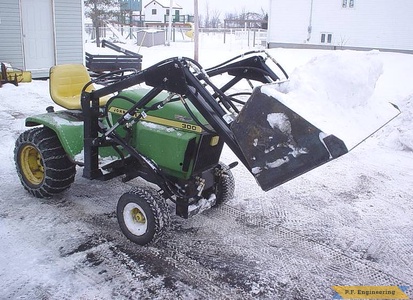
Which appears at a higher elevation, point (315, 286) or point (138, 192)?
point (138, 192)

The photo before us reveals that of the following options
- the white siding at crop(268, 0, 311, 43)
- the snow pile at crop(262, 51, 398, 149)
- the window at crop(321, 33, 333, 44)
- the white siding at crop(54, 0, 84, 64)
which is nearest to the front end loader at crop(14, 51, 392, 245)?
the snow pile at crop(262, 51, 398, 149)

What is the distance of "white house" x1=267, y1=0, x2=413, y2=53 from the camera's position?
21.2 metres

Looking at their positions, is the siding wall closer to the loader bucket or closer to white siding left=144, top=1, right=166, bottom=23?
the loader bucket

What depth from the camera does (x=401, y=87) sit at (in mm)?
10719

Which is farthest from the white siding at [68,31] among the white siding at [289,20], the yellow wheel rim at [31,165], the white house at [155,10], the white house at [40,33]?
the white house at [155,10]

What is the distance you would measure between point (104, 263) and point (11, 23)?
10774 millimetres

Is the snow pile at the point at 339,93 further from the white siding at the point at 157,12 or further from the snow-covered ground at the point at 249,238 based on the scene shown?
the white siding at the point at 157,12

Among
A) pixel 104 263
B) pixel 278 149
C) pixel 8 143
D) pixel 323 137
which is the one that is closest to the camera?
pixel 323 137

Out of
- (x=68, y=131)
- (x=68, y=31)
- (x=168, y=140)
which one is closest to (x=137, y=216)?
(x=168, y=140)

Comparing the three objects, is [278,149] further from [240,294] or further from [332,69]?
[240,294]

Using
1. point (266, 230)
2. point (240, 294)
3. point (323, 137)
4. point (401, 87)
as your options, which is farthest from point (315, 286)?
point (401, 87)

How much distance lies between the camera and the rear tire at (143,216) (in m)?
3.64

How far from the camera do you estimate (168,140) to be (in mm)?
3844

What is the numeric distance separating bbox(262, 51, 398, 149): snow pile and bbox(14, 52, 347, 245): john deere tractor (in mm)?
138
